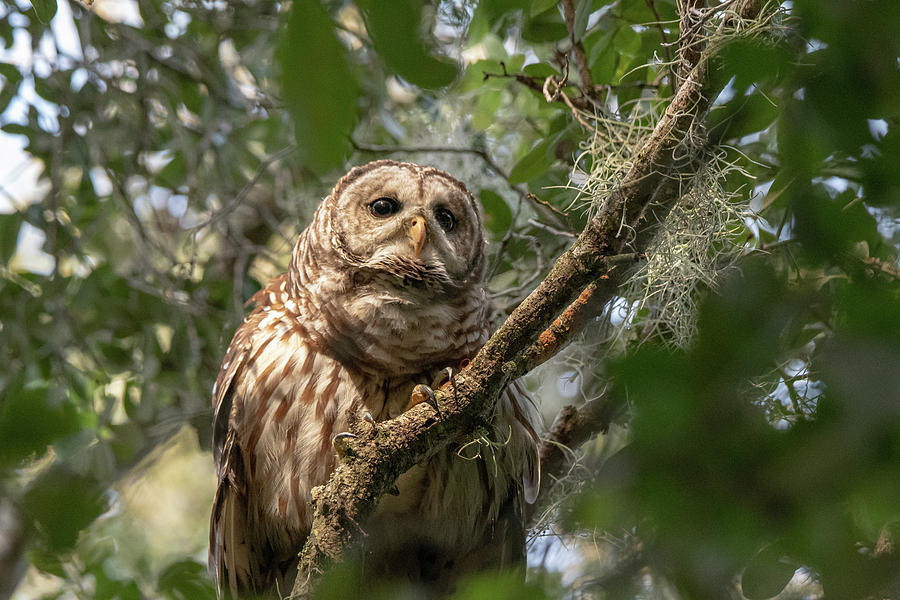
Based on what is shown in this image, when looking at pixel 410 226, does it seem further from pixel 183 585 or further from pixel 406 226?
pixel 183 585

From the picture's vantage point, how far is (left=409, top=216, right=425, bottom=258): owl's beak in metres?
2.64

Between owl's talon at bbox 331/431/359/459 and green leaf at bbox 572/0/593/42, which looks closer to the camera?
green leaf at bbox 572/0/593/42

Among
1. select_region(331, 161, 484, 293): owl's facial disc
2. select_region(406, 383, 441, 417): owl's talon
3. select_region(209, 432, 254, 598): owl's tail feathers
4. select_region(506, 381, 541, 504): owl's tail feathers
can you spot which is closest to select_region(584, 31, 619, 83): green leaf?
select_region(331, 161, 484, 293): owl's facial disc

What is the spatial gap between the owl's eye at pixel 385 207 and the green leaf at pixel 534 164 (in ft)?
1.57

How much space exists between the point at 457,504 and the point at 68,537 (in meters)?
1.75

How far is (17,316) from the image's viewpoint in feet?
11.2

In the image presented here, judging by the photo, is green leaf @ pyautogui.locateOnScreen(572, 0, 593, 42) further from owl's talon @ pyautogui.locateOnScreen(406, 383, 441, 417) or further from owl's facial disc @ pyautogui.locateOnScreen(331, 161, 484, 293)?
owl's facial disc @ pyautogui.locateOnScreen(331, 161, 484, 293)

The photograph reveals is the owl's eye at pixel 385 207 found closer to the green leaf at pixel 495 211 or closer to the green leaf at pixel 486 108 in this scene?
the green leaf at pixel 495 211

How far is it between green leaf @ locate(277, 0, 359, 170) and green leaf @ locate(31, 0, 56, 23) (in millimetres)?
437

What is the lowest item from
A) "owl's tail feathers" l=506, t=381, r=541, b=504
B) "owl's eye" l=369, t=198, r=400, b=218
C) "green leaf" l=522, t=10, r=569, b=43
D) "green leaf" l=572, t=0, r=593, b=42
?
"owl's tail feathers" l=506, t=381, r=541, b=504

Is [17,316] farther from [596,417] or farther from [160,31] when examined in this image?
[596,417]

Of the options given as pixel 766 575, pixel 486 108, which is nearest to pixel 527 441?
pixel 486 108

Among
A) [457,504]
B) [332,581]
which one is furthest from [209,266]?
[332,581]

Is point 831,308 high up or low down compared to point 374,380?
up
